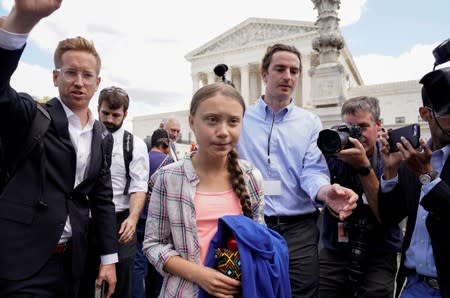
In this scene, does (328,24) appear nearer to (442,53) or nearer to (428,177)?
(442,53)

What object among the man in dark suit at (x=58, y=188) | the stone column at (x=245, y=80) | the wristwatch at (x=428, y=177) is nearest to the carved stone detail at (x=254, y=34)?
the stone column at (x=245, y=80)

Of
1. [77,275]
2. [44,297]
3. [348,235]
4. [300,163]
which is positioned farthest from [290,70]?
[44,297]

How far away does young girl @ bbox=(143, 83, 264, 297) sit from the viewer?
1.79 meters

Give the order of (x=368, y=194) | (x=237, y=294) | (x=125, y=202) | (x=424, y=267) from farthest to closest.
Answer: (x=125, y=202) < (x=368, y=194) < (x=424, y=267) < (x=237, y=294)

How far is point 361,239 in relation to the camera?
110 inches

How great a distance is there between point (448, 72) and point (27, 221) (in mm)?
2382

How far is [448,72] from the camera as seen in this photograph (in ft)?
6.22

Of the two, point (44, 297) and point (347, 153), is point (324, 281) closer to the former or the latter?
point (347, 153)

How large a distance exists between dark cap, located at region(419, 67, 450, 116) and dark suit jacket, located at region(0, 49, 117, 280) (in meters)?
2.09

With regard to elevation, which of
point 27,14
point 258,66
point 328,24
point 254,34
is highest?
point 254,34

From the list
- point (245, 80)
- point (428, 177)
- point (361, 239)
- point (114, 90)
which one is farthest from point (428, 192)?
point (245, 80)

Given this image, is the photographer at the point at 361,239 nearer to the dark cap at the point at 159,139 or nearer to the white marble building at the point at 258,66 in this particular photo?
the dark cap at the point at 159,139

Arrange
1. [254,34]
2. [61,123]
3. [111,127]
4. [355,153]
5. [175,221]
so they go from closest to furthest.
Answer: [175,221] < [61,123] < [355,153] < [111,127] < [254,34]

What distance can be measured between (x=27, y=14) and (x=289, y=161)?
205cm
